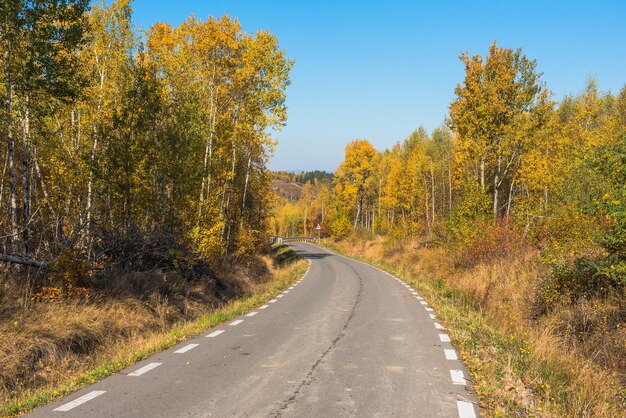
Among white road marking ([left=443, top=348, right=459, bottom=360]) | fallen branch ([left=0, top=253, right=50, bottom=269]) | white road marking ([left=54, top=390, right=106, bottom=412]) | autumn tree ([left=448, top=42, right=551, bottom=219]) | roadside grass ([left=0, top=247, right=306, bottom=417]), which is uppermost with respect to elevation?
autumn tree ([left=448, top=42, right=551, bottom=219])

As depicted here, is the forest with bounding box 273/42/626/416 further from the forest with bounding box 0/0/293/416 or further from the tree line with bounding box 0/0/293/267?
the tree line with bounding box 0/0/293/267

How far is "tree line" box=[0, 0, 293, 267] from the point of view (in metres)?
9.60

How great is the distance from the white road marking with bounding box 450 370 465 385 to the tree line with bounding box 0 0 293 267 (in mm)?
7940

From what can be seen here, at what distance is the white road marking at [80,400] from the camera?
15.7ft

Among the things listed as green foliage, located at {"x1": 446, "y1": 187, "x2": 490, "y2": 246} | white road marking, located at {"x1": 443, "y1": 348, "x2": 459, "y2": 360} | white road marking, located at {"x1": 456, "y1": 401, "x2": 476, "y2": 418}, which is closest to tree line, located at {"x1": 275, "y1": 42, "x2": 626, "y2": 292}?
green foliage, located at {"x1": 446, "y1": 187, "x2": 490, "y2": 246}

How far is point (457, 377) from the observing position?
595 centimetres

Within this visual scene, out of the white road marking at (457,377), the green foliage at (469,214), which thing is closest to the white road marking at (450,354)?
the white road marking at (457,377)

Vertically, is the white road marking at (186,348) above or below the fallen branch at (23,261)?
below

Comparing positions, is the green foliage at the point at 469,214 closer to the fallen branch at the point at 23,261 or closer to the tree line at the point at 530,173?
the tree line at the point at 530,173

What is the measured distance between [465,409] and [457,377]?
48.5 inches

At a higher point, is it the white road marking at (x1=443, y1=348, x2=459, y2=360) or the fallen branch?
the fallen branch

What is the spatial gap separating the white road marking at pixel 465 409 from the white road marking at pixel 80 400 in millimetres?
4160

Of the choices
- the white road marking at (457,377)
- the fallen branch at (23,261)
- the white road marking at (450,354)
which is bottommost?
the white road marking at (450,354)

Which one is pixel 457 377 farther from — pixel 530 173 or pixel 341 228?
pixel 341 228
